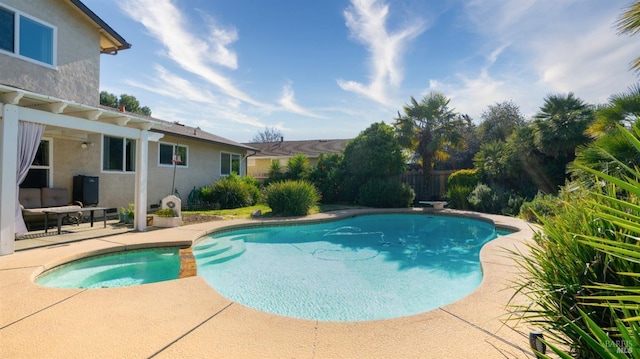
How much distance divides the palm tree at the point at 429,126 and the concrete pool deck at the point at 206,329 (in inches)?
509

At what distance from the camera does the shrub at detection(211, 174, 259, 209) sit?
14391mm

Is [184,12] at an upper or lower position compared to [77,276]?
upper

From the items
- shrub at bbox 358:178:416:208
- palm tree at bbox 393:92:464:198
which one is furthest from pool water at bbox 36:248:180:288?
palm tree at bbox 393:92:464:198

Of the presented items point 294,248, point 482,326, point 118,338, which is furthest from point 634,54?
point 118,338

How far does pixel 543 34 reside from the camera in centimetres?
884

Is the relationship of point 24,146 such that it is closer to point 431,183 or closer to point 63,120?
point 63,120

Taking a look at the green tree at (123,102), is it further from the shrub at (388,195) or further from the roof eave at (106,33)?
the shrub at (388,195)

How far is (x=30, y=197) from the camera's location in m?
8.32

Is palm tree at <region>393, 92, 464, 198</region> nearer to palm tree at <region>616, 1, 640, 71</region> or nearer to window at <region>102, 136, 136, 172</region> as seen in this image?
palm tree at <region>616, 1, 640, 71</region>

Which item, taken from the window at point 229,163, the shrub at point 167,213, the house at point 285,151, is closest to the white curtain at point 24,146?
the shrub at point 167,213

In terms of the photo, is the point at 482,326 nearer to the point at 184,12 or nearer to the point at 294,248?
the point at 294,248

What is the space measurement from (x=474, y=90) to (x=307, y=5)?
24.1ft

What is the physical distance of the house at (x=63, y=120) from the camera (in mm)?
5809

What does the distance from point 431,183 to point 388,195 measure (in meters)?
3.81
